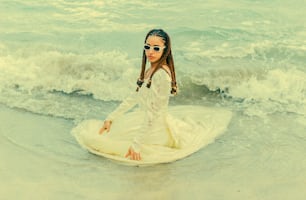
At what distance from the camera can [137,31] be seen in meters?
4.33

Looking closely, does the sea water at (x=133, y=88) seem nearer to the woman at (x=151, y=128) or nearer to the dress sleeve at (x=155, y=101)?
the woman at (x=151, y=128)

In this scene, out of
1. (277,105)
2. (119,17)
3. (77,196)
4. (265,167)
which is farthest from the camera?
(119,17)

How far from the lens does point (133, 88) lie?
4.15m

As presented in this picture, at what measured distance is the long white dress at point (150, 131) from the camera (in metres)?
3.22

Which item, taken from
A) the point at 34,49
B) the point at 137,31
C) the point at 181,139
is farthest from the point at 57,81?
the point at 181,139

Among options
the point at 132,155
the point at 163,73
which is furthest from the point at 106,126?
the point at 163,73

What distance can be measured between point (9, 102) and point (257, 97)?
158 centimetres

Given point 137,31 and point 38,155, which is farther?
point 137,31

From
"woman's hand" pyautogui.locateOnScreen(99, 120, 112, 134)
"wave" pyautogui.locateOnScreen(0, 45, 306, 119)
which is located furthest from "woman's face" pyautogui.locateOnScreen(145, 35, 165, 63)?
"wave" pyautogui.locateOnScreen(0, 45, 306, 119)

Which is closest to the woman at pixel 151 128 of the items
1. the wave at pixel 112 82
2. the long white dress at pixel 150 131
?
the long white dress at pixel 150 131

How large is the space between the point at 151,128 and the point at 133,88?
93cm

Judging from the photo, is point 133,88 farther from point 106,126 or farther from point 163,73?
point 163,73

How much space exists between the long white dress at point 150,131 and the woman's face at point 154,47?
0.08 metres

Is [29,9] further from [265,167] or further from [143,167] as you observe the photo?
[265,167]
